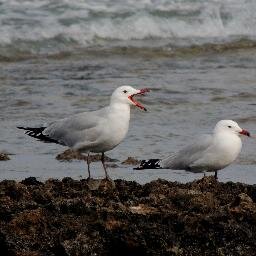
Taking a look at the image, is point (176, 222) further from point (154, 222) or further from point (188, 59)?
point (188, 59)

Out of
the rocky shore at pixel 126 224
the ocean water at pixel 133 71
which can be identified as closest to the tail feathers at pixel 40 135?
the ocean water at pixel 133 71

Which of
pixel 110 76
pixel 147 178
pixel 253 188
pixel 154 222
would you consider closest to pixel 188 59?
pixel 110 76

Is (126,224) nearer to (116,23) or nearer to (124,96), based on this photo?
(124,96)

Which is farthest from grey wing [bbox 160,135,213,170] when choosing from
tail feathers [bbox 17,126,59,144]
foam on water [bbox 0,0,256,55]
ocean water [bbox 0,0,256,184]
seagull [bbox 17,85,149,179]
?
foam on water [bbox 0,0,256,55]

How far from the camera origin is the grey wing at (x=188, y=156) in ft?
24.7

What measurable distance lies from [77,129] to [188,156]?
3.07 feet

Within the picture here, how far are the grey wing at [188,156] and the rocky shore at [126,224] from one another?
1.40m

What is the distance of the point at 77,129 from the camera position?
7.89m

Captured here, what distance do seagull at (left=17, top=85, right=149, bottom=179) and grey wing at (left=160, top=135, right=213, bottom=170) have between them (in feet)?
1.38

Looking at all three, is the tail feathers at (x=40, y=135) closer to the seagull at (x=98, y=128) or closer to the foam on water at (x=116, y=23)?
the seagull at (x=98, y=128)

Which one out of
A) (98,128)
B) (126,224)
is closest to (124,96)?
(98,128)

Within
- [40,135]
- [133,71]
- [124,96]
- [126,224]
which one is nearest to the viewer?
[126,224]

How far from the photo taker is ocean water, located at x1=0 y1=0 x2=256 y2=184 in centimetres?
881

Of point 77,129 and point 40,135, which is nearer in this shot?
point 77,129
